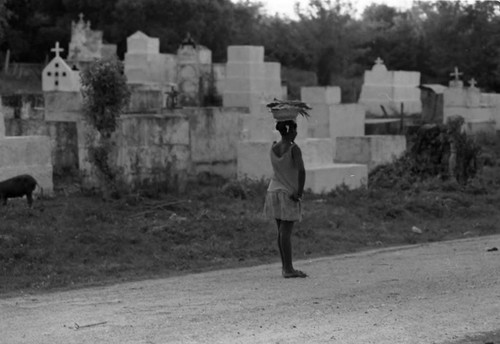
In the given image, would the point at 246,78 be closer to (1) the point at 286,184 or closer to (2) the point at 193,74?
(2) the point at 193,74

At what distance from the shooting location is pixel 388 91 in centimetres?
3181

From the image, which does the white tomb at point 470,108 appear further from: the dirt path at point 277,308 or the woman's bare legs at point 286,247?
the woman's bare legs at point 286,247

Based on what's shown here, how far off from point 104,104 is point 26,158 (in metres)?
1.43

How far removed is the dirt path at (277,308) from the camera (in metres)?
7.62

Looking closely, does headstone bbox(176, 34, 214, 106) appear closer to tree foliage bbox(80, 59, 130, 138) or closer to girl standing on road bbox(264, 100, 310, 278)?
tree foliage bbox(80, 59, 130, 138)

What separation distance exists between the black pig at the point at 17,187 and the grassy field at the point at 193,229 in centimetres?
27

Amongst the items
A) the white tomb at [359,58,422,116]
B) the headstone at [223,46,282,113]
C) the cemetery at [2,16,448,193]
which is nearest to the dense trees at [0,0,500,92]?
the white tomb at [359,58,422,116]

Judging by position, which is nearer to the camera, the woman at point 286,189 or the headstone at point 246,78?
the woman at point 286,189

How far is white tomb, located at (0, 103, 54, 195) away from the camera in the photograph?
1496cm

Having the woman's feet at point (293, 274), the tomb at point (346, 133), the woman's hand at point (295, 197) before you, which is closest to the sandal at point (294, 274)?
the woman's feet at point (293, 274)

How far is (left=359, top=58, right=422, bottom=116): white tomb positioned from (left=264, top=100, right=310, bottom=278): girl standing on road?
2136cm

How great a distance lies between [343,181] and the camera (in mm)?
17781

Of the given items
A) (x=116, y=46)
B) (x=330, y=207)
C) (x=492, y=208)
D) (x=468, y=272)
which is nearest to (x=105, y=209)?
(x=330, y=207)

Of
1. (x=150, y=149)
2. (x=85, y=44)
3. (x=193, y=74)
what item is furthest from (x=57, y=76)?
(x=150, y=149)
